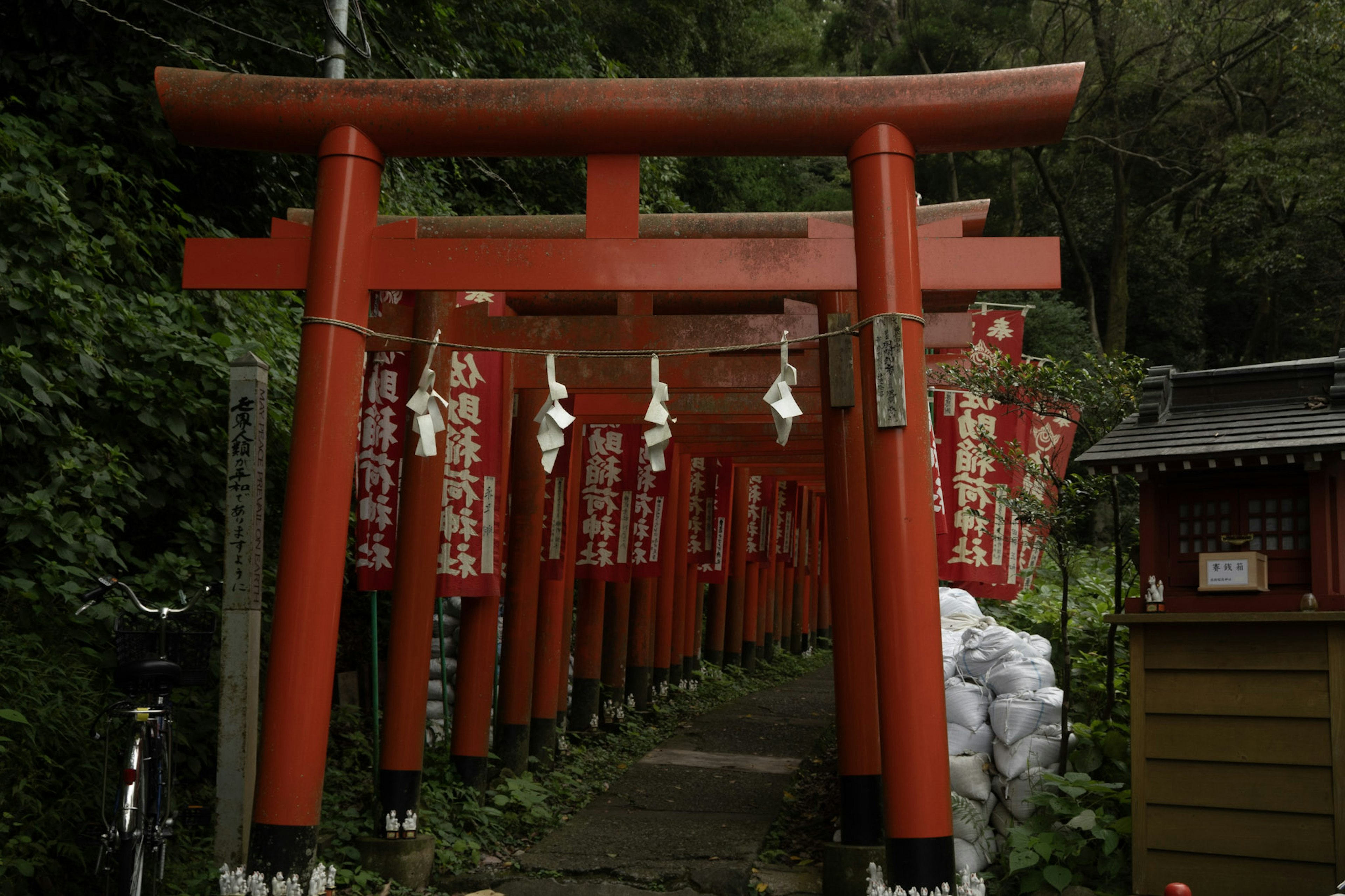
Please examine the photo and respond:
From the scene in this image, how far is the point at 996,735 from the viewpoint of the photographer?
26.1 ft

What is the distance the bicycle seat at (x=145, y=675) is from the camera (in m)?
5.63

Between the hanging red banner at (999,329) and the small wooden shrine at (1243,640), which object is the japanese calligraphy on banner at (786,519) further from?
the small wooden shrine at (1243,640)

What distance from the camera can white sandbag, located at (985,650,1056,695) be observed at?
821 centimetres

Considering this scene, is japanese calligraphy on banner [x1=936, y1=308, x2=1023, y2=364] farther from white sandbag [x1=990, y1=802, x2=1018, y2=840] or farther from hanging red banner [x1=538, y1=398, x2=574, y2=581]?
white sandbag [x1=990, y1=802, x2=1018, y2=840]

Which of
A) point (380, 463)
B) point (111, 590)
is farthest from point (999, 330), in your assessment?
point (111, 590)

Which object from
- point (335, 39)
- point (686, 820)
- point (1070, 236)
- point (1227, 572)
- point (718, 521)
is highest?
point (1070, 236)

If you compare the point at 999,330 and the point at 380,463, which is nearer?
the point at 380,463

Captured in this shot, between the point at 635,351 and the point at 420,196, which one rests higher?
the point at 420,196

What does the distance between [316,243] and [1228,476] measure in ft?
18.1

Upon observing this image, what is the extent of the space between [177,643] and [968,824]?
5.12 metres

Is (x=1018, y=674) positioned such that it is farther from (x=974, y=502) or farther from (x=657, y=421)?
(x=974, y=502)

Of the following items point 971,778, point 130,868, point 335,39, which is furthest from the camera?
point 335,39

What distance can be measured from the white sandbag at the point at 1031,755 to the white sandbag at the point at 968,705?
42cm

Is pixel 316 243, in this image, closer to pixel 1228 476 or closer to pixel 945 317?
pixel 945 317
